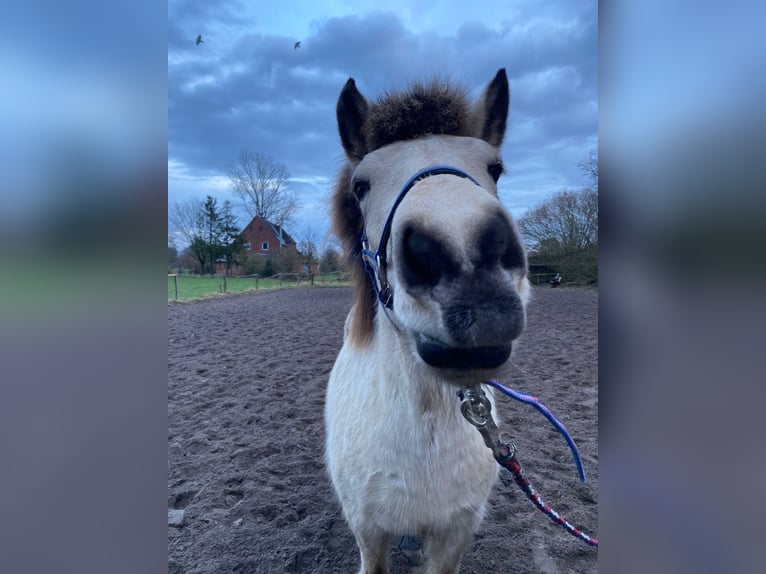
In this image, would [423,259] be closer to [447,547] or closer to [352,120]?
[352,120]

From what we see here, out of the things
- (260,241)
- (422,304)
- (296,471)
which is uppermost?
(260,241)

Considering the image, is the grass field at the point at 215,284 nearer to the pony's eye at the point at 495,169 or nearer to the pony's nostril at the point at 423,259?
the pony's eye at the point at 495,169

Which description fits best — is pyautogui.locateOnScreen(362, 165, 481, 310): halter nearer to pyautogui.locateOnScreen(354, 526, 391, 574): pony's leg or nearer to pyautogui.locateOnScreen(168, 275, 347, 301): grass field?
pyautogui.locateOnScreen(354, 526, 391, 574): pony's leg

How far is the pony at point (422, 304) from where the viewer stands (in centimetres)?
126

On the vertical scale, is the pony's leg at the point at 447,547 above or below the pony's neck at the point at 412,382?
below

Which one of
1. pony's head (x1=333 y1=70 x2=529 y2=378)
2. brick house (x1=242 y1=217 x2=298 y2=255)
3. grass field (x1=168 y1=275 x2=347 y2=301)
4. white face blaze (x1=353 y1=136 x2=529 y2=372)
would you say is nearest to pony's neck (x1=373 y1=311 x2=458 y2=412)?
pony's head (x1=333 y1=70 x2=529 y2=378)

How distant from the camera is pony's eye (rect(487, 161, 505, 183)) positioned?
1.91m

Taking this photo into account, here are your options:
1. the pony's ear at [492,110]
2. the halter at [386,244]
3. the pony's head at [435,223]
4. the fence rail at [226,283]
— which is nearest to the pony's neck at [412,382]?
the halter at [386,244]

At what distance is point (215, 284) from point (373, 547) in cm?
2569

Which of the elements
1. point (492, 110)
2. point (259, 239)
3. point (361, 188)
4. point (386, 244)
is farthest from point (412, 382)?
point (259, 239)

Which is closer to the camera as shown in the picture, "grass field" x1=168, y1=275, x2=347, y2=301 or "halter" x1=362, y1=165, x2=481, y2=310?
"halter" x1=362, y1=165, x2=481, y2=310

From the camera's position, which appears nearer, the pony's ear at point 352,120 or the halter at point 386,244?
the halter at point 386,244

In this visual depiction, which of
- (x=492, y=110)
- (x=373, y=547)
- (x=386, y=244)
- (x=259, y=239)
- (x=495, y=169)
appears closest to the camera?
(x=386, y=244)

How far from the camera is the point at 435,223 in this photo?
1.28 meters
